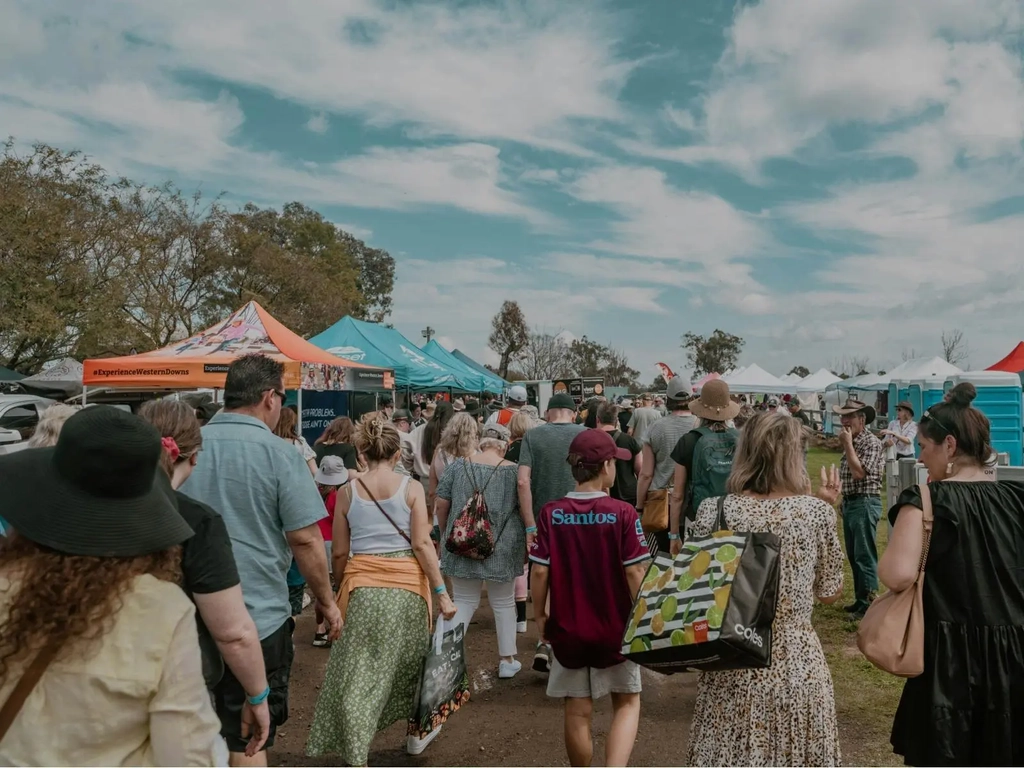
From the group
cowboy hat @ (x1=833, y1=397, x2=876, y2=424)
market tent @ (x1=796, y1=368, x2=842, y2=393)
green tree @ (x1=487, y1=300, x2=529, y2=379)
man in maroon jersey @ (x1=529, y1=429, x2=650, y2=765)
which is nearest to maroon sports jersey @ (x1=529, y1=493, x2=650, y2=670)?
man in maroon jersey @ (x1=529, y1=429, x2=650, y2=765)

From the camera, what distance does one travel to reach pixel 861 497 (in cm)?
646

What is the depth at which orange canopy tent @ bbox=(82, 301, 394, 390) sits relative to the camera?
9469 mm

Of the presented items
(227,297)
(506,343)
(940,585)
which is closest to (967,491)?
(940,585)

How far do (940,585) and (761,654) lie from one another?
677mm

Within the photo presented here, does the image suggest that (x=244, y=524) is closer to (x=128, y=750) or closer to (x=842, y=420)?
(x=128, y=750)

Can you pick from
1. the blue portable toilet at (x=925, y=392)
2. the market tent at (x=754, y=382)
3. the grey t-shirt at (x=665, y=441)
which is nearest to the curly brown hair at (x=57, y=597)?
the grey t-shirt at (x=665, y=441)

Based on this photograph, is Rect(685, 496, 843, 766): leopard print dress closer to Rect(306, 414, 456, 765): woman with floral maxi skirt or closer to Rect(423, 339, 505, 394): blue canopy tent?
Rect(306, 414, 456, 765): woman with floral maxi skirt

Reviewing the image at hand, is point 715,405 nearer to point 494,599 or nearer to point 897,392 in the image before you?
point 494,599

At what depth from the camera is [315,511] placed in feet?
10.4

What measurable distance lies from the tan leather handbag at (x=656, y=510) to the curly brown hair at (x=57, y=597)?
182 inches

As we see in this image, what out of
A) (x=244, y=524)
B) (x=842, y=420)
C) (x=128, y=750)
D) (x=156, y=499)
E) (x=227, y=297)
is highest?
(x=227, y=297)

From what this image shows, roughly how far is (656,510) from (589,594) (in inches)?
100

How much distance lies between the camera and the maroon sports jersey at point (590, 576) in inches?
136

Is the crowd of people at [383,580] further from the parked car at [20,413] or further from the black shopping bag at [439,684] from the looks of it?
the parked car at [20,413]
